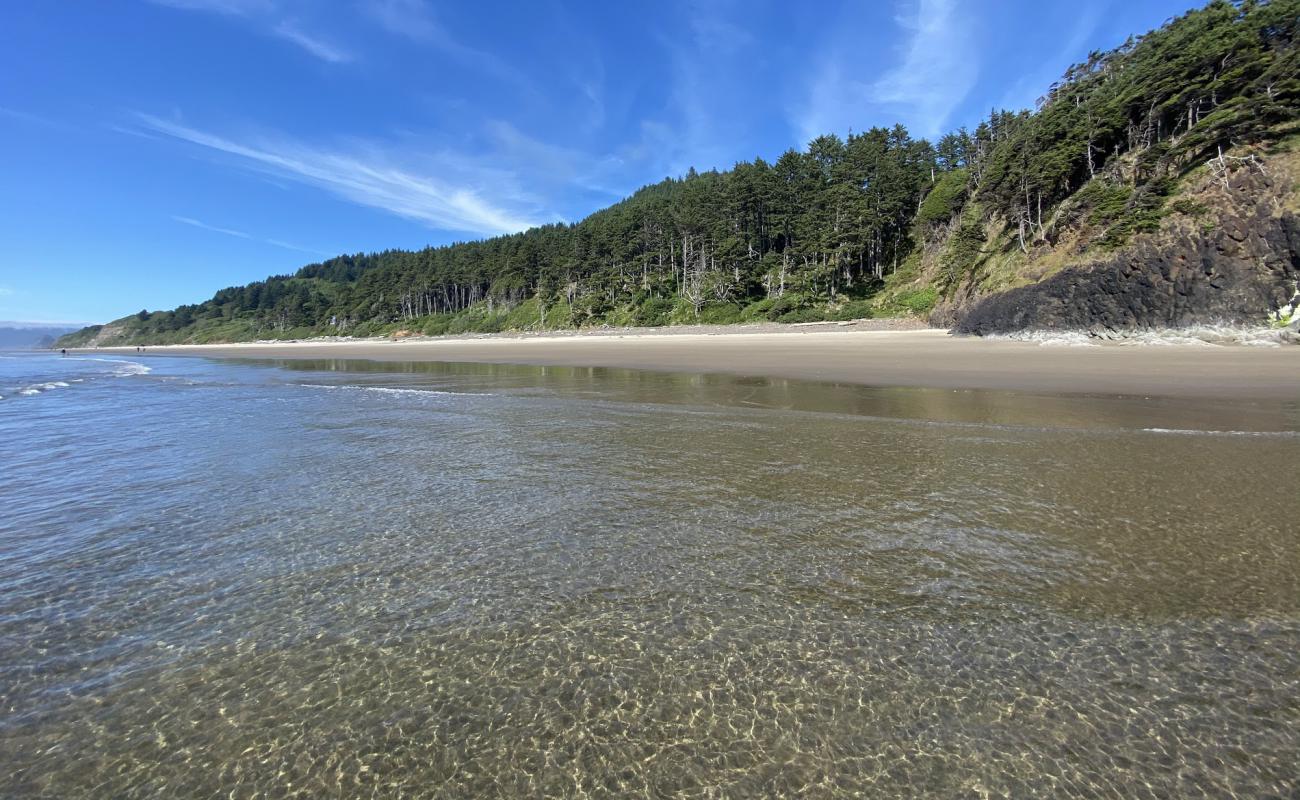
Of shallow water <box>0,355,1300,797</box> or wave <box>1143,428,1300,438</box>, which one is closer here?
shallow water <box>0,355,1300,797</box>

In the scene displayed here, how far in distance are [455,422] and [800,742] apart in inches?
449

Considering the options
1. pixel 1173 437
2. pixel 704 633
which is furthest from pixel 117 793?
pixel 1173 437

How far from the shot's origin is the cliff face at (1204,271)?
2305 cm

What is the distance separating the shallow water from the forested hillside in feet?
95.3

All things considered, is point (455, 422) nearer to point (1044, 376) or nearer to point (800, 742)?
point (800, 742)

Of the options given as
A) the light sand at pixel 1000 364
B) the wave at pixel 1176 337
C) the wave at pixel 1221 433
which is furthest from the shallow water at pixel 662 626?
the wave at pixel 1176 337

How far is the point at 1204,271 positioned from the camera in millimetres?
24594

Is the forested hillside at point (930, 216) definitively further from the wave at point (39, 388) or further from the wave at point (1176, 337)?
the wave at point (39, 388)

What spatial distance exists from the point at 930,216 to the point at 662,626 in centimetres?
6422

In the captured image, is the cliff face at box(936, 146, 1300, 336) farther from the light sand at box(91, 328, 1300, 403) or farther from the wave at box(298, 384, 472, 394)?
the wave at box(298, 384, 472, 394)

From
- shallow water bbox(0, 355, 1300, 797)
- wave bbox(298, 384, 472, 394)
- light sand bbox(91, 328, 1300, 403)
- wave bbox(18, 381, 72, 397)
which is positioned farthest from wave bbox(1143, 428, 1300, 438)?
wave bbox(18, 381, 72, 397)

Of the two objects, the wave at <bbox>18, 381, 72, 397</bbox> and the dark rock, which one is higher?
the dark rock

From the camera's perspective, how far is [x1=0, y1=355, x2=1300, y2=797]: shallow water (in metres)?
2.74

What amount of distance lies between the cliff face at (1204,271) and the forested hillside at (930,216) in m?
0.20
